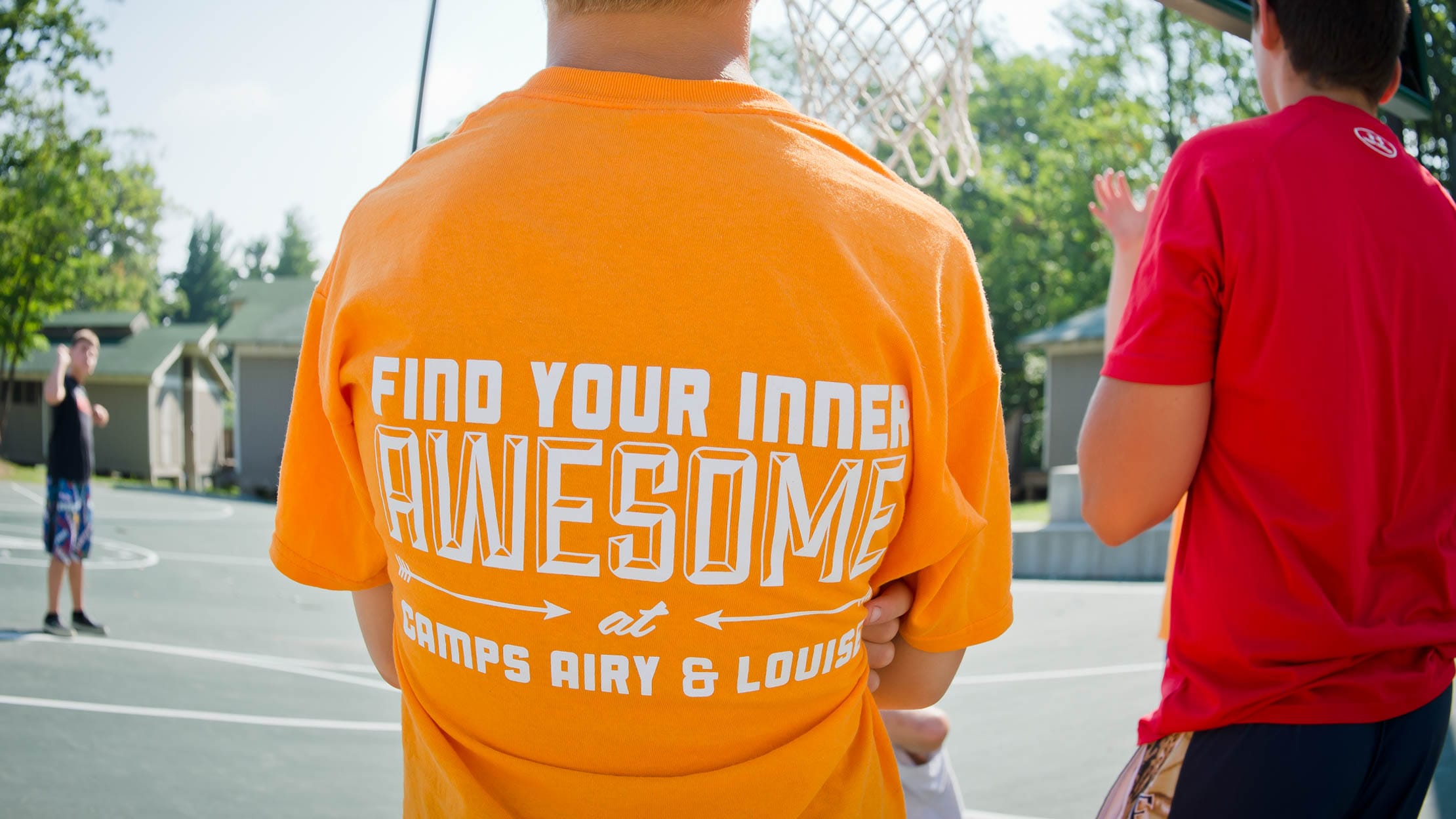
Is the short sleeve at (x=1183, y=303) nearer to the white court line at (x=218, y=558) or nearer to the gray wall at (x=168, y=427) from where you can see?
the white court line at (x=218, y=558)

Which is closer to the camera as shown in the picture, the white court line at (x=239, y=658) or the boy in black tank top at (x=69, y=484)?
the white court line at (x=239, y=658)

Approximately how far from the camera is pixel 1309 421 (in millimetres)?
1371

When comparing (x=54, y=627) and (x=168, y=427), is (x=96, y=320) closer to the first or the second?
(x=168, y=427)

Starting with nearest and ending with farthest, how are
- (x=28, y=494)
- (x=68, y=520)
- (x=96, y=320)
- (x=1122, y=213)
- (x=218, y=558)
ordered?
(x=1122, y=213) → (x=68, y=520) → (x=218, y=558) → (x=28, y=494) → (x=96, y=320)

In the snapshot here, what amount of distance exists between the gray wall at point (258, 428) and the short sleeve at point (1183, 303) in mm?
27715

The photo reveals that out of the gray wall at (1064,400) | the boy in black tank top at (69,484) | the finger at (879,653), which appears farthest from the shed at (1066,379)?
the finger at (879,653)

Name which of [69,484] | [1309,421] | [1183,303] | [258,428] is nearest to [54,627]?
[69,484]

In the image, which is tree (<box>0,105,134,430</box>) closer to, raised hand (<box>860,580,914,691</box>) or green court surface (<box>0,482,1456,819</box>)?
green court surface (<box>0,482,1456,819</box>)

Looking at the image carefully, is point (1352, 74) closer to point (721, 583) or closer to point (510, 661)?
point (721, 583)

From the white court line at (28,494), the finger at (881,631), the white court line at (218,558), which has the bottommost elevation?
the white court line at (28,494)

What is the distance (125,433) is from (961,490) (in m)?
34.3

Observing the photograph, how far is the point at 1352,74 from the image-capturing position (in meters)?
1.56

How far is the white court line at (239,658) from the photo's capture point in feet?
20.1

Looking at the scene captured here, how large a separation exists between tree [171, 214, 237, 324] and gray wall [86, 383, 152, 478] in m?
38.3
